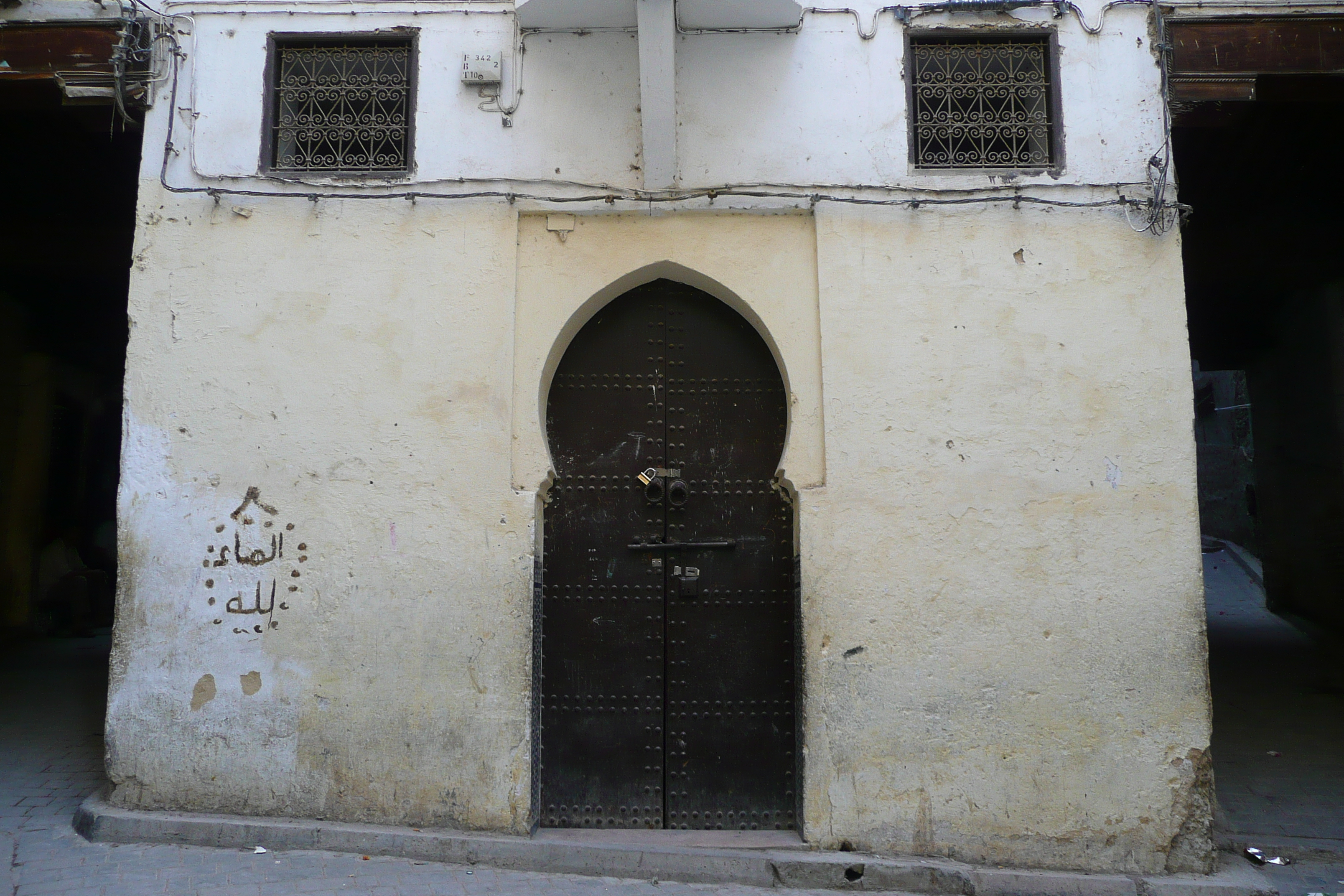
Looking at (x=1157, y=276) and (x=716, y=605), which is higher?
(x=1157, y=276)

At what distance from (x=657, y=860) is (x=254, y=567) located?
2.58m

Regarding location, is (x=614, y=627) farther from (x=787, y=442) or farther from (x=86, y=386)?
(x=86, y=386)

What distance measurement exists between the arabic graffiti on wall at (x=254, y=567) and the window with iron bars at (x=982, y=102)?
13.1 ft

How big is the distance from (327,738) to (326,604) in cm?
68

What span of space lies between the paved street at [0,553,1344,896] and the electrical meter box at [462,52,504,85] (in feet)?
13.4

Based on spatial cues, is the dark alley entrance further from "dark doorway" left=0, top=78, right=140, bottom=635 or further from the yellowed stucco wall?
"dark doorway" left=0, top=78, right=140, bottom=635

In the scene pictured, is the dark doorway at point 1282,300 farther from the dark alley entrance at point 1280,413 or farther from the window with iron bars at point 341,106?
the window with iron bars at point 341,106

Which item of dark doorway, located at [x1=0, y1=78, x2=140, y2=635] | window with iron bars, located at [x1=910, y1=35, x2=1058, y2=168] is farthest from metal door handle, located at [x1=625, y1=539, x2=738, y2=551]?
dark doorway, located at [x1=0, y1=78, x2=140, y2=635]

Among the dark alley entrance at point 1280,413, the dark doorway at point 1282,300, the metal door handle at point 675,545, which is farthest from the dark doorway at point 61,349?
the dark doorway at point 1282,300

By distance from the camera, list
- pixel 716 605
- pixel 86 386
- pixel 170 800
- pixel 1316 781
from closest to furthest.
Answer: pixel 170 800, pixel 716 605, pixel 1316 781, pixel 86 386

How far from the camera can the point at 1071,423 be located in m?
4.45

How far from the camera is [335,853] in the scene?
163 inches

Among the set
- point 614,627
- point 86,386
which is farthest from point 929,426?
point 86,386

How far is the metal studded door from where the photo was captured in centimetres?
452
